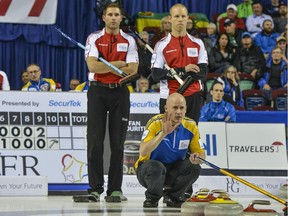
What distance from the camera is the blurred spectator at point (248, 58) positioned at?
731 inches

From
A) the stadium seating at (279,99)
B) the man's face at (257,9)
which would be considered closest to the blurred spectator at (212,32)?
the man's face at (257,9)

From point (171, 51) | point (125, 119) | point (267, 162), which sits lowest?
point (267, 162)

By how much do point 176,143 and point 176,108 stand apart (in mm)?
641

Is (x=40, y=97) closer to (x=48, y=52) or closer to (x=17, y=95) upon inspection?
(x=17, y=95)

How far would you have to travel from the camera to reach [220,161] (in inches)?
506

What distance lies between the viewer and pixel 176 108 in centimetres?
838

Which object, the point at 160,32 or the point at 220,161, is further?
the point at 160,32

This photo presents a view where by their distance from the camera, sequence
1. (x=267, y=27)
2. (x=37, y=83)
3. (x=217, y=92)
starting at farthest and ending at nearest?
(x=267, y=27) < (x=37, y=83) < (x=217, y=92)

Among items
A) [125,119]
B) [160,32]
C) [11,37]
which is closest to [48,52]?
[11,37]

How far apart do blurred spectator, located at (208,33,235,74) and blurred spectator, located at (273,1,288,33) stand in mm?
1628

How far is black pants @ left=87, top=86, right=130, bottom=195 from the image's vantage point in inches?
395

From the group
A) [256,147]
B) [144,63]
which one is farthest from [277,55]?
[256,147]

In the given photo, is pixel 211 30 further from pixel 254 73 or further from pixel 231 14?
pixel 254 73

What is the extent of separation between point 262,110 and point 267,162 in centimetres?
310
